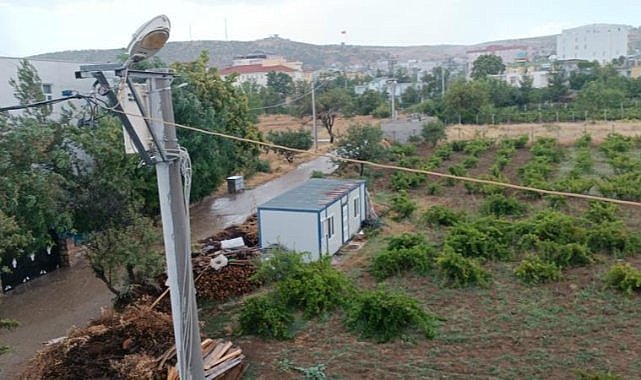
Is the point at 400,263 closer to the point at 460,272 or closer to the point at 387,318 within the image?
the point at 460,272

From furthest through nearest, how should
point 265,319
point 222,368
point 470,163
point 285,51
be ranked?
1. point 285,51
2. point 470,163
3. point 265,319
4. point 222,368

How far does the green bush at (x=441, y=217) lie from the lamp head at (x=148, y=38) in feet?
41.3

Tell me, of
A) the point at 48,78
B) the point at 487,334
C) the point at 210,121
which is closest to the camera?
the point at 487,334

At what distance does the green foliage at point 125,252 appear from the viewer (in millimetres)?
11305

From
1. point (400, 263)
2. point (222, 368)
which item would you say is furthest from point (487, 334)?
point (222, 368)

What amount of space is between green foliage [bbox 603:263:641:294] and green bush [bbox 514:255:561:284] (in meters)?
0.95

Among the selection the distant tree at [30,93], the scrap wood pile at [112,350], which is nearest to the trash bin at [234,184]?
the distant tree at [30,93]

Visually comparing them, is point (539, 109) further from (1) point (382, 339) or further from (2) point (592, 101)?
(1) point (382, 339)

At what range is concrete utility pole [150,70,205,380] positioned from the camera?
256 inches

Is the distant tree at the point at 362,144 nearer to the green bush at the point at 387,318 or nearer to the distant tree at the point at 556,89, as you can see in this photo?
the green bush at the point at 387,318

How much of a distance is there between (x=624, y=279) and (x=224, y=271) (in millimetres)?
7878

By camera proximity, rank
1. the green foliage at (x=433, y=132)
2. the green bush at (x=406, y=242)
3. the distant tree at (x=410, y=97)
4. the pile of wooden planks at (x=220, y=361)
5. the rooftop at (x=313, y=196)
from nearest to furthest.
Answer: the pile of wooden planks at (x=220, y=361) → the green bush at (x=406, y=242) → the rooftop at (x=313, y=196) → the green foliage at (x=433, y=132) → the distant tree at (x=410, y=97)

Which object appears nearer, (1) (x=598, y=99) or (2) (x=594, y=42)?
(1) (x=598, y=99)

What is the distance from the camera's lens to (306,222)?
48.7 feet
